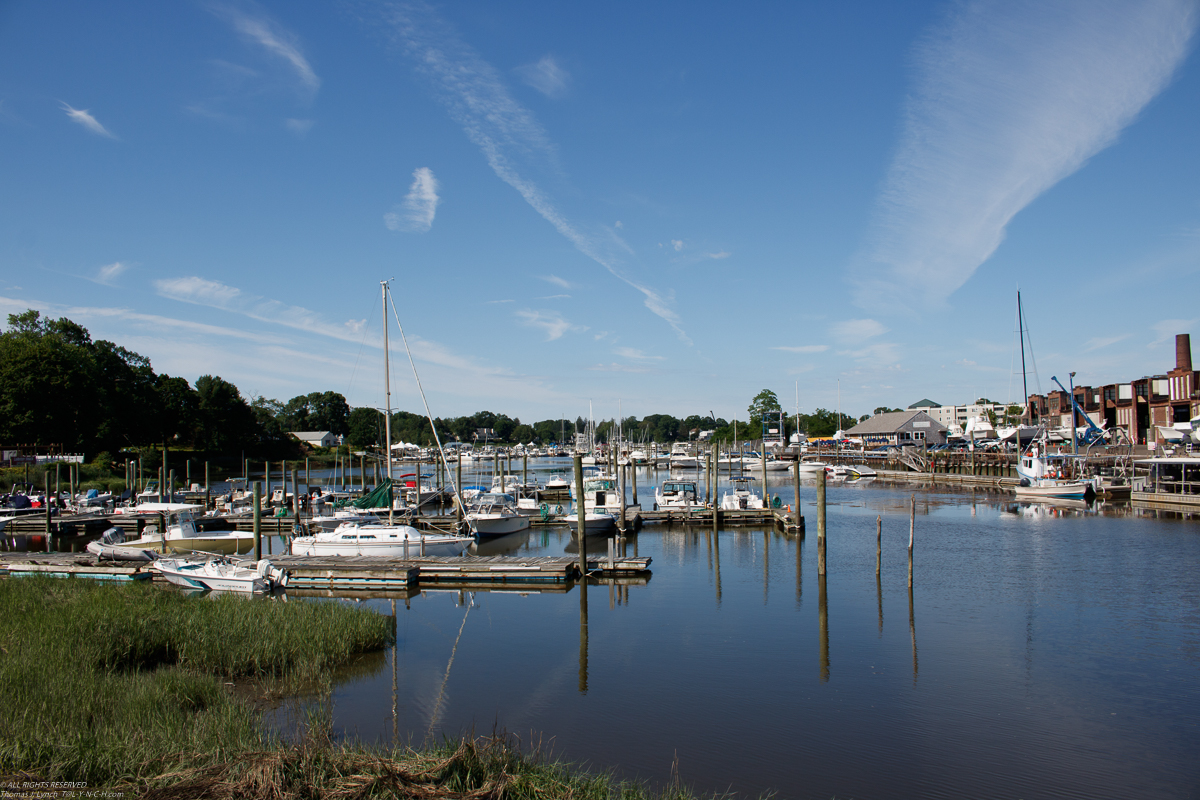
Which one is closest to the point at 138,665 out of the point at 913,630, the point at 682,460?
the point at 913,630

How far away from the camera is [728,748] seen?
13.7 meters

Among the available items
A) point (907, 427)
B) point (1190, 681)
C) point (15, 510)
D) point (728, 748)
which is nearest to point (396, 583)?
point (728, 748)

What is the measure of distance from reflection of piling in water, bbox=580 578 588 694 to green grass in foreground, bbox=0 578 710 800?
488 cm

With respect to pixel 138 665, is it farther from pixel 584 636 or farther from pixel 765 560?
pixel 765 560

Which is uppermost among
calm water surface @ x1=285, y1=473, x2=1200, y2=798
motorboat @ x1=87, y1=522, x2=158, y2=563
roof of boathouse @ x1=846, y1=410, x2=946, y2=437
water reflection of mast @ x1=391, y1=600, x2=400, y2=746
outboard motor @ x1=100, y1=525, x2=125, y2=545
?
roof of boathouse @ x1=846, y1=410, x2=946, y2=437

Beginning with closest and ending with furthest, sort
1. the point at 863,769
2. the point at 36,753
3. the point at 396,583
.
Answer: the point at 36,753, the point at 863,769, the point at 396,583

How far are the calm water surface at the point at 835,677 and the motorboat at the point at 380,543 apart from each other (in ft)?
19.9

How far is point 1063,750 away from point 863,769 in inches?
157

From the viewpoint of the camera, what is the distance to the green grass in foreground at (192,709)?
896cm

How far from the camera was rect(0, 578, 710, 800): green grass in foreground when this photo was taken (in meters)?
8.96

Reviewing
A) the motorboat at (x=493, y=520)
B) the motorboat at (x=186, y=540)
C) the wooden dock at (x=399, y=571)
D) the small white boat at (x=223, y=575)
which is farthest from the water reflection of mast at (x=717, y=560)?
the motorboat at (x=186, y=540)

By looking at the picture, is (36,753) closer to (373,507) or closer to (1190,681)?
(1190,681)

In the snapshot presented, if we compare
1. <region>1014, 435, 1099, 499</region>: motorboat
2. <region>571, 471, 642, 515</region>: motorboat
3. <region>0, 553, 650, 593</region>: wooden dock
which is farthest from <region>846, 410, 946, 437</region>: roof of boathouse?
<region>0, 553, 650, 593</region>: wooden dock

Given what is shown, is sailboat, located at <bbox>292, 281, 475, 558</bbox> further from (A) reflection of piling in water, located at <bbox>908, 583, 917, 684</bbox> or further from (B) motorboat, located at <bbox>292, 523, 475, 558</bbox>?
(A) reflection of piling in water, located at <bbox>908, 583, 917, 684</bbox>
